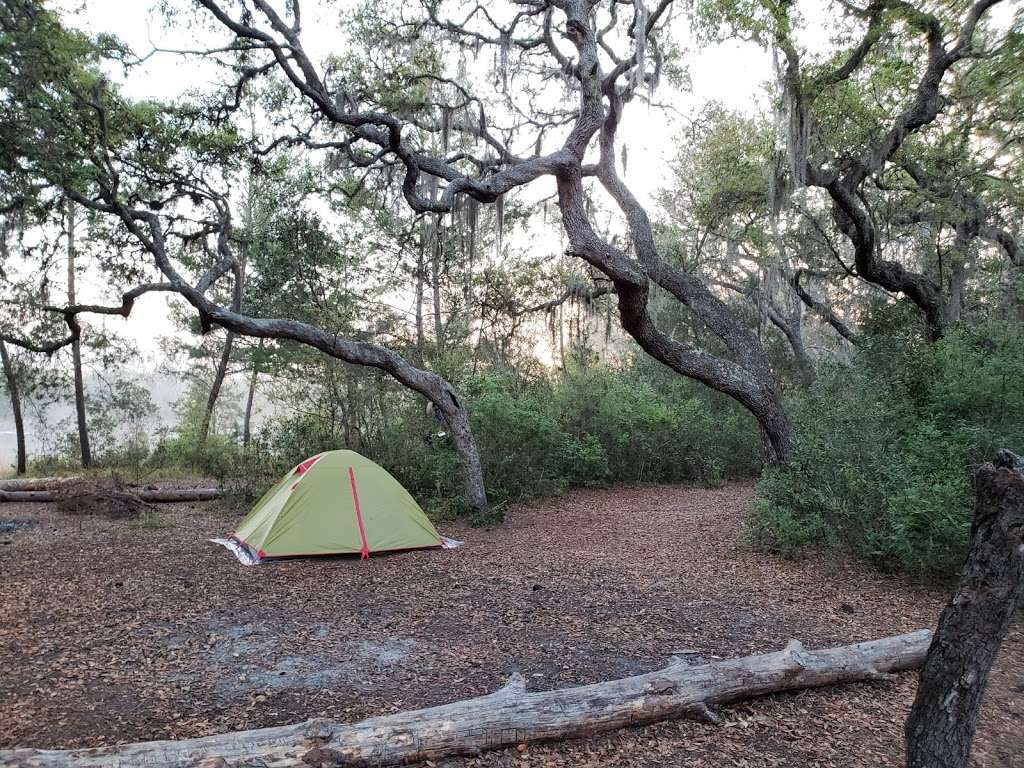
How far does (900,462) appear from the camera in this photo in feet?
20.9

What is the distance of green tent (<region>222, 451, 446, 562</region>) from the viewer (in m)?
7.18

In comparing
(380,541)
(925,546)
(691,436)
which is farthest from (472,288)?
(925,546)

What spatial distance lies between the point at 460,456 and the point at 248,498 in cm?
397

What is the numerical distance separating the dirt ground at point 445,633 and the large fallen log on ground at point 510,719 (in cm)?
9

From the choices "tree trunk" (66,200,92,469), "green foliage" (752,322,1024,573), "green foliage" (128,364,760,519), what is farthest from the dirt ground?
"tree trunk" (66,200,92,469)

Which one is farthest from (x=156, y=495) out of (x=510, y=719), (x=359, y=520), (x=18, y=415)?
(x=510, y=719)

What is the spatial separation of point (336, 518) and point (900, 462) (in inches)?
236

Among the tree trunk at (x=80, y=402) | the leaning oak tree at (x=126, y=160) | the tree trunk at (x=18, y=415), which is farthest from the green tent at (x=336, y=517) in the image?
the tree trunk at (x=18, y=415)

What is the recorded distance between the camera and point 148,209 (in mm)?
9430

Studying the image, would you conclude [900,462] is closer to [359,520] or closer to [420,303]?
[359,520]

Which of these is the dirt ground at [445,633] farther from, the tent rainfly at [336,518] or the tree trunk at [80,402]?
the tree trunk at [80,402]

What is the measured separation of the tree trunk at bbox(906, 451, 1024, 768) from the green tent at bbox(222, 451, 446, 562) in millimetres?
5738

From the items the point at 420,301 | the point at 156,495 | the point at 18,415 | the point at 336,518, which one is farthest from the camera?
the point at 420,301

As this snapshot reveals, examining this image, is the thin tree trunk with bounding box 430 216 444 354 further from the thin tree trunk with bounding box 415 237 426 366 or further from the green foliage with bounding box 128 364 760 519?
the green foliage with bounding box 128 364 760 519
